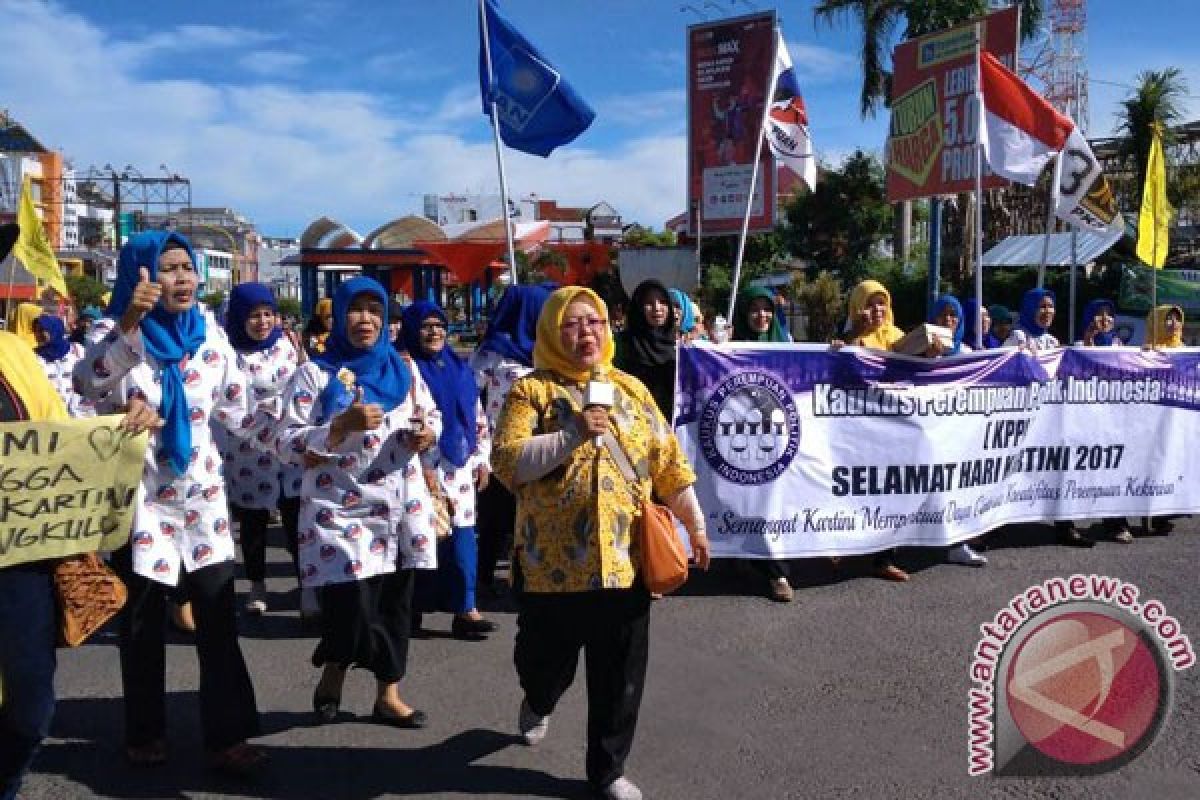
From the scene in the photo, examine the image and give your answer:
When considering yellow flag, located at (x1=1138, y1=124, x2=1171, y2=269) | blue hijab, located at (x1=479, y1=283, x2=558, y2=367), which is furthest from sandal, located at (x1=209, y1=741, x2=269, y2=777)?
yellow flag, located at (x1=1138, y1=124, x2=1171, y2=269)

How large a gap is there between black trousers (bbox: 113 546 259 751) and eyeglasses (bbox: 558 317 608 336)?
1.46 meters

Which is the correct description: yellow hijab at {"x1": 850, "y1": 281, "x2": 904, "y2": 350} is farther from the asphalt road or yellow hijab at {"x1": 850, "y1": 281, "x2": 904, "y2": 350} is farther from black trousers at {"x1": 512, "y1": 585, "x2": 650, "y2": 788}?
black trousers at {"x1": 512, "y1": 585, "x2": 650, "y2": 788}

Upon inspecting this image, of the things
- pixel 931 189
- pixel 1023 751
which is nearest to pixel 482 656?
pixel 1023 751

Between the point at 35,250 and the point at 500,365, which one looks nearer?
the point at 500,365

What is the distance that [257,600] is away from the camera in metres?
5.70

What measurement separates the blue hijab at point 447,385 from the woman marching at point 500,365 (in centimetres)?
46

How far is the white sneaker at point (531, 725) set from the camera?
12.6 feet

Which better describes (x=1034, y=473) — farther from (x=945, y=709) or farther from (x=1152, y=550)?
(x=945, y=709)

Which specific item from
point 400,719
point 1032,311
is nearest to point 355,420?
point 400,719

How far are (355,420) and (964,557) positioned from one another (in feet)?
14.9

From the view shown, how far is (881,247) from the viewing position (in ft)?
107

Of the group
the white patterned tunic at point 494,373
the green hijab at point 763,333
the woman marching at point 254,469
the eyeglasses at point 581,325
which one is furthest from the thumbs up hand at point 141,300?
the green hijab at point 763,333

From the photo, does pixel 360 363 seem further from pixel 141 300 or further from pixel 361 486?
pixel 141 300

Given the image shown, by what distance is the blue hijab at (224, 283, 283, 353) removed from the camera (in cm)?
586
